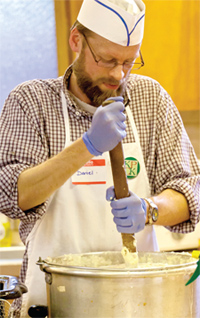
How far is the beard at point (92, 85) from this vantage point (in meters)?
1.34

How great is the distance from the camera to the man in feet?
4.15

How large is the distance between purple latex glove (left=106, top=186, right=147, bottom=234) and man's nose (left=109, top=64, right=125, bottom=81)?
328 mm

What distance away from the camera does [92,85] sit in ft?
4.47

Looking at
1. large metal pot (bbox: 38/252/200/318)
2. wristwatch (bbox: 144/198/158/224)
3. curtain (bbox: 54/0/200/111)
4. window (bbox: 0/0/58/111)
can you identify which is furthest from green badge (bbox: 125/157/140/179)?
window (bbox: 0/0/58/111)

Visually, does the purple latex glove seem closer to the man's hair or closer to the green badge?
the green badge

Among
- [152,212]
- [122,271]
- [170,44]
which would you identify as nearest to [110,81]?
[152,212]

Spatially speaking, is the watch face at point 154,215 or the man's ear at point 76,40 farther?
the man's ear at point 76,40

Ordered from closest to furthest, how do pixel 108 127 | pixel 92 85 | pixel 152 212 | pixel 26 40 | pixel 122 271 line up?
pixel 122 271
pixel 108 127
pixel 152 212
pixel 92 85
pixel 26 40

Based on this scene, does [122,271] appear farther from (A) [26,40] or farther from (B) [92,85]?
(A) [26,40]

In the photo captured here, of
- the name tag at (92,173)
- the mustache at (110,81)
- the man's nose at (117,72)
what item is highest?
the man's nose at (117,72)

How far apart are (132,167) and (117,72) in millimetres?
301

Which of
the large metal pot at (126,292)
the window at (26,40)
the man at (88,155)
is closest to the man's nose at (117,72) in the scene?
the man at (88,155)

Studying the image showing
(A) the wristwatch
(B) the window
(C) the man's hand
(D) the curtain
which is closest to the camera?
(C) the man's hand

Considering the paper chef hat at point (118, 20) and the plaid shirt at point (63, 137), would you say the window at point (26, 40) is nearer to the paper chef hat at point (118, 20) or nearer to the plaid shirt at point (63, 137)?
the plaid shirt at point (63, 137)
